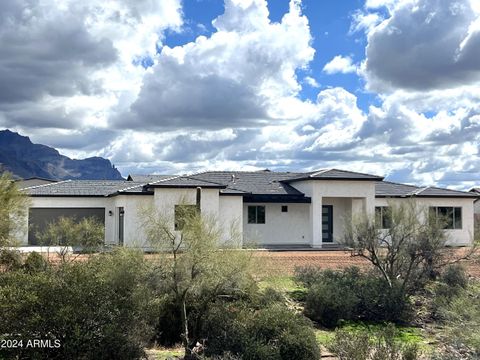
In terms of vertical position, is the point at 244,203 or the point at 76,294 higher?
the point at 244,203

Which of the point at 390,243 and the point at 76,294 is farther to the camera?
the point at 390,243

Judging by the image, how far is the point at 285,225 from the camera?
105 ft

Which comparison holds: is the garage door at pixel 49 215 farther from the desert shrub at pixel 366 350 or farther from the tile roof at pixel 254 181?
the desert shrub at pixel 366 350

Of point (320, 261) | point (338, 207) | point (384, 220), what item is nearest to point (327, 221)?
point (338, 207)

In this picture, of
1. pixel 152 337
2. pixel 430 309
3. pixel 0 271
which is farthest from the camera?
pixel 430 309

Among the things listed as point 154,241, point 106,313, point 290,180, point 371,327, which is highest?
point 290,180

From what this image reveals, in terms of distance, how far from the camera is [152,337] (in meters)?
11.6

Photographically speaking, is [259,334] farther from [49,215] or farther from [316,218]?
[49,215]

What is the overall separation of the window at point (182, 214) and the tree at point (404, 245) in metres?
6.12

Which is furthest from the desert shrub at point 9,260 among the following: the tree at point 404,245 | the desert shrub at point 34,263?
the tree at point 404,245

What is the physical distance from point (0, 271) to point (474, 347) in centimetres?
1033

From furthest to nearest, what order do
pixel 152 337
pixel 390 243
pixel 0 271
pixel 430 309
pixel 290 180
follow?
pixel 290 180
pixel 390 243
pixel 430 309
pixel 0 271
pixel 152 337

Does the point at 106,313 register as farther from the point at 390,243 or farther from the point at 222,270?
the point at 390,243

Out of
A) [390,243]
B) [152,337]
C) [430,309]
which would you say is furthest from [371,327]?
[152,337]
